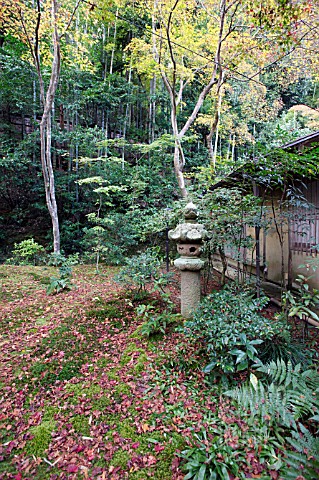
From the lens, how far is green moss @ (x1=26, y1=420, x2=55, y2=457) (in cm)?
190

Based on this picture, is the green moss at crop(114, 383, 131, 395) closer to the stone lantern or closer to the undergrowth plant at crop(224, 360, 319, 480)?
the undergrowth plant at crop(224, 360, 319, 480)

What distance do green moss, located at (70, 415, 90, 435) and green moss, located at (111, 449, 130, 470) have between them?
308mm

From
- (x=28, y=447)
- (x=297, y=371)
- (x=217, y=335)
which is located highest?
(x=217, y=335)

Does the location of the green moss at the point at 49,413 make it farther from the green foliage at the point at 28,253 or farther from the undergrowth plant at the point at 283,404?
the green foliage at the point at 28,253

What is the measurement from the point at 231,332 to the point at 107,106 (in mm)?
11154

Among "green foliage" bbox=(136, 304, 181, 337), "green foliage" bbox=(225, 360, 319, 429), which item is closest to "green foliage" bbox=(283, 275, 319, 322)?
"green foliage" bbox=(225, 360, 319, 429)

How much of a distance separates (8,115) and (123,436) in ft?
36.8

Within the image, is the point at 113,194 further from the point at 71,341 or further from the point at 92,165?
the point at 71,341

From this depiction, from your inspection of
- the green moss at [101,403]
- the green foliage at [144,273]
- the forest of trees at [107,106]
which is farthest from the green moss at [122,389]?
the forest of trees at [107,106]

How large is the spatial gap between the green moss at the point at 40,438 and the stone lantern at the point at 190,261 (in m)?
1.90

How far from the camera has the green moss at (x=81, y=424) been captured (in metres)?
2.04

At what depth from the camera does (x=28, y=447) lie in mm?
1931

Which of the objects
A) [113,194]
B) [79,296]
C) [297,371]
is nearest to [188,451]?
[297,371]

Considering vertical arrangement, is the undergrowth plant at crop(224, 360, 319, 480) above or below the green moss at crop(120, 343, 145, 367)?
above
